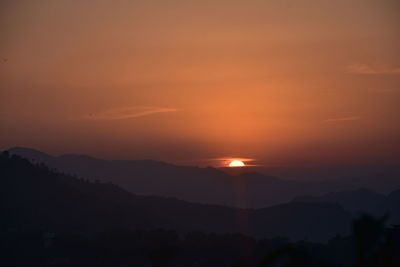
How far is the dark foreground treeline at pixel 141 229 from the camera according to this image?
49.6m

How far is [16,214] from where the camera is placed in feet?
338

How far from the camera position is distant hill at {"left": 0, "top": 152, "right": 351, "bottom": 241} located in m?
105

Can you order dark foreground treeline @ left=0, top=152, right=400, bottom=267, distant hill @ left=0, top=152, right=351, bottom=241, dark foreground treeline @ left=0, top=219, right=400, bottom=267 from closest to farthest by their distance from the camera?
dark foreground treeline @ left=0, top=152, right=400, bottom=267, dark foreground treeline @ left=0, top=219, right=400, bottom=267, distant hill @ left=0, top=152, right=351, bottom=241

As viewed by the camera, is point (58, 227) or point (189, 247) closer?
point (189, 247)

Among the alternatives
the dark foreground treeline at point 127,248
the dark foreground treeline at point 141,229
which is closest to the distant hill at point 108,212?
the dark foreground treeline at point 141,229

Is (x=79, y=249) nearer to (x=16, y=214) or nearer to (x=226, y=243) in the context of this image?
(x=226, y=243)

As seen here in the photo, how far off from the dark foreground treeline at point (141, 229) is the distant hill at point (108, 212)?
19 cm

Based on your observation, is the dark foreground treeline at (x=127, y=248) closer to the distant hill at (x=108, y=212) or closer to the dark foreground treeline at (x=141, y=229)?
the dark foreground treeline at (x=141, y=229)

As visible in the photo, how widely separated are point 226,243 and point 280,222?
64021mm

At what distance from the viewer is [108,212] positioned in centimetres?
11219

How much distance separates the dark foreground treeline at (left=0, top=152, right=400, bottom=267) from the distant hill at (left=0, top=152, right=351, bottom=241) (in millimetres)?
185

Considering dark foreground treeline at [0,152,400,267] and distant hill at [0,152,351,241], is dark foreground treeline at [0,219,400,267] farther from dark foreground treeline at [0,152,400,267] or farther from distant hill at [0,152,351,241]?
distant hill at [0,152,351,241]

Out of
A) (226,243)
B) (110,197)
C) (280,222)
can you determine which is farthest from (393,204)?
(226,243)

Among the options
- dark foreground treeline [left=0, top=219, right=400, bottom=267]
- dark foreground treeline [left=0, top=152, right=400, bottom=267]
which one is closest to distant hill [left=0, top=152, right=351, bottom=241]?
dark foreground treeline [left=0, top=152, right=400, bottom=267]
